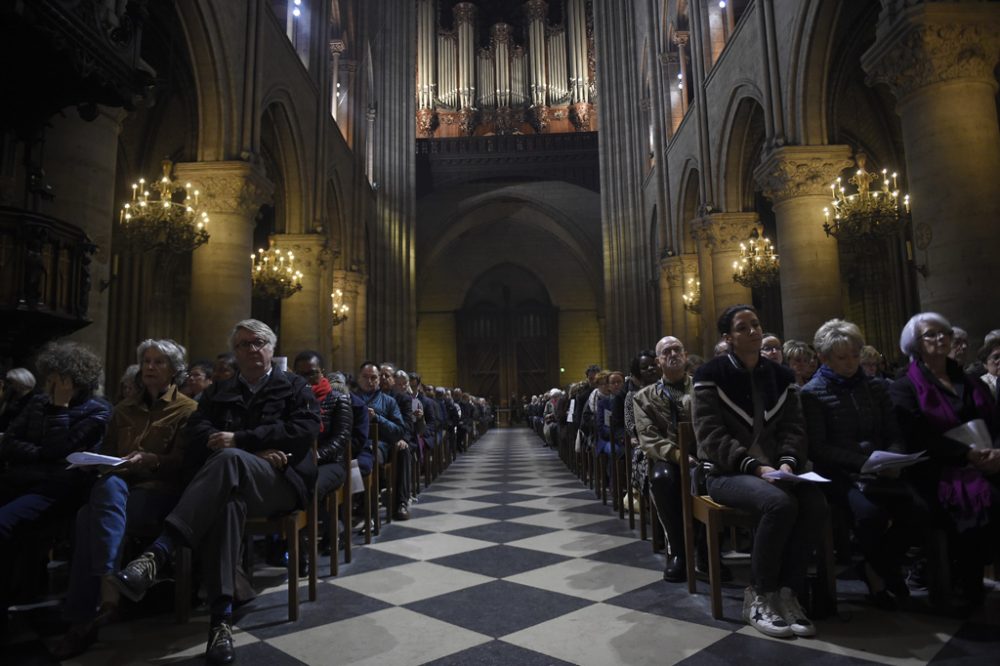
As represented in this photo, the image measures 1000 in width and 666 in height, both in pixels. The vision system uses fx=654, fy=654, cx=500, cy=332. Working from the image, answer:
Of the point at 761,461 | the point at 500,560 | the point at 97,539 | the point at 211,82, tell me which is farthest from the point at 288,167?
the point at 761,461

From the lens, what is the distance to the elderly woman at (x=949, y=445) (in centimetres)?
296

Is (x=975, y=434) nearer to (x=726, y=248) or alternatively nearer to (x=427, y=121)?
(x=726, y=248)

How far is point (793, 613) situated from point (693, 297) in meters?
12.1

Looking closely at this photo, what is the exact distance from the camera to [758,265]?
35.0 ft

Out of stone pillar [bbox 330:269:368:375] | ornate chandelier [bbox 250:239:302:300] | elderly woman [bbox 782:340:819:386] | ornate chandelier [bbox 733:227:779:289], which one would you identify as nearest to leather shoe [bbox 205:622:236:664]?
elderly woman [bbox 782:340:819:386]

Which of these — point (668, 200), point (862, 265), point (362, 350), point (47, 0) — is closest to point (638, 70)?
point (668, 200)

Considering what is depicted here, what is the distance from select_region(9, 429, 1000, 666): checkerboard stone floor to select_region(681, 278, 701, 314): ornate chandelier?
10.4 meters

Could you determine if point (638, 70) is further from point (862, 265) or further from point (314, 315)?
point (314, 315)

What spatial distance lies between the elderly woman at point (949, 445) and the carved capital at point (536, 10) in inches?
1197

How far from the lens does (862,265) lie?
1759cm

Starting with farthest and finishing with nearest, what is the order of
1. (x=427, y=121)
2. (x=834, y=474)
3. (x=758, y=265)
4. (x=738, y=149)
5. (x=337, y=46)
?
(x=427, y=121)
(x=337, y=46)
(x=738, y=149)
(x=758, y=265)
(x=834, y=474)

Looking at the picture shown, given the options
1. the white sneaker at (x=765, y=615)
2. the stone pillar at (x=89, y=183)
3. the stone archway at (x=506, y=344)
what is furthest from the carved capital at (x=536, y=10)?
the white sneaker at (x=765, y=615)

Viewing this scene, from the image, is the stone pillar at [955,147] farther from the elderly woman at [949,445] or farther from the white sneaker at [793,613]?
the white sneaker at [793,613]

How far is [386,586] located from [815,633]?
207 cm
